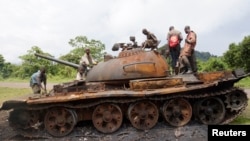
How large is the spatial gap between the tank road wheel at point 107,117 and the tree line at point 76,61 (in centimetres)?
1986

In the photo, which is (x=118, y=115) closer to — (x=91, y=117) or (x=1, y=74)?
(x=91, y=117)

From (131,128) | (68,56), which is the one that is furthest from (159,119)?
(68,56)

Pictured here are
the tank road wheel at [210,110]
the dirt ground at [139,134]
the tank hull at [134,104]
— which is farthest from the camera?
the tank road wheel at [210,110]

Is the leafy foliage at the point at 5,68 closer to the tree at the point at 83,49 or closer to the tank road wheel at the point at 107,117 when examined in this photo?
the tree at the point at 83,49

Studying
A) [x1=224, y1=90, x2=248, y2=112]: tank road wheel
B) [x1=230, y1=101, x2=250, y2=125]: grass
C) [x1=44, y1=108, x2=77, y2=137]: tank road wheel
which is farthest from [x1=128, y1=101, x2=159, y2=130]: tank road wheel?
[x1=230, y1=101, x2=250, y2=125]: grass

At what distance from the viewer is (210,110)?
37.7 ft

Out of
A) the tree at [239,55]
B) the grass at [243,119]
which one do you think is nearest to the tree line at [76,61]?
the tree at [239,55]

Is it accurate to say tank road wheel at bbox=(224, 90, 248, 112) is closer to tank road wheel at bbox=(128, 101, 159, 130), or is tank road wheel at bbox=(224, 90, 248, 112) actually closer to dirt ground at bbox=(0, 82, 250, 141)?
dirt ground at bbox=(0, 82, 250, 141)

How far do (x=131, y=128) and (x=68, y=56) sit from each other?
31.8 metres

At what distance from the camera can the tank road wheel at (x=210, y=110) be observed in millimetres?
11469

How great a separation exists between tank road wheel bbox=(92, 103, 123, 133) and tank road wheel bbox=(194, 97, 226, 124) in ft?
8.16

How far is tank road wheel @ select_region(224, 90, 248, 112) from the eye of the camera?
37.7ft

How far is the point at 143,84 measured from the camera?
11.2 metres

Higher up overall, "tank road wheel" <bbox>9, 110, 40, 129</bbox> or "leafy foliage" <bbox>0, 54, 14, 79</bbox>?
"leafy foliage" <bbox>0, 54, 14, 79</bbox>
